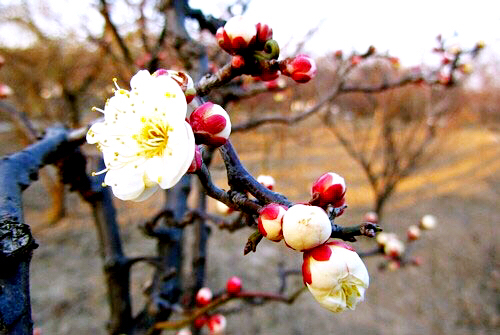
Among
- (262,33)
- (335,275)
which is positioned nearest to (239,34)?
(262,33)

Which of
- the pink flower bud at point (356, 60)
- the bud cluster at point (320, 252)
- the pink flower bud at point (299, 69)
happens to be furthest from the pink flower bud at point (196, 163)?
the pink flower bud at point (356, 60)

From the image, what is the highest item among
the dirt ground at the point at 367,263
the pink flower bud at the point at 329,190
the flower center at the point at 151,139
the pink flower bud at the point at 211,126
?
the flower center at the point at 151,139

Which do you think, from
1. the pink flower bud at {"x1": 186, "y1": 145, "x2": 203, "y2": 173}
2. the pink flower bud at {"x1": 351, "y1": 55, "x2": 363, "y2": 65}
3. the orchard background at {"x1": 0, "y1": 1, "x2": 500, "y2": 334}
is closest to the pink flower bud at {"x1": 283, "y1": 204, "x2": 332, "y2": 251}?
the pink flower bud at {"x1": 186, "y1": 145, "x2": 203, "y2": 173}

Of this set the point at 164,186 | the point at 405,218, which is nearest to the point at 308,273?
the point at 164,186

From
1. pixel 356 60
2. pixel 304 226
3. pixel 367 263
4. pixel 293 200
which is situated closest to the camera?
pixel 304 226

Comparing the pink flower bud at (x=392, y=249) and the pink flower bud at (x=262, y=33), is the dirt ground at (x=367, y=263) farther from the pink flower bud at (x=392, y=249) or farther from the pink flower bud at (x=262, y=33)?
the pink flower bud at (x=262, y=33)

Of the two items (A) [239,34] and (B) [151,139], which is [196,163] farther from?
(A) [239,34]

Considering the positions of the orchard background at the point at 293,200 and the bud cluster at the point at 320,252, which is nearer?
the bud cluster at the point at 320,252
